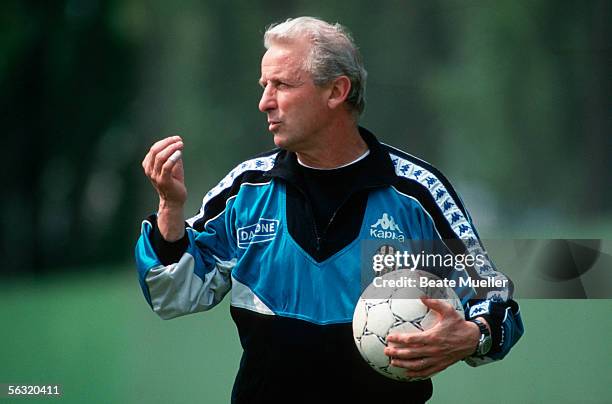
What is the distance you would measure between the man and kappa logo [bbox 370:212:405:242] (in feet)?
0.04

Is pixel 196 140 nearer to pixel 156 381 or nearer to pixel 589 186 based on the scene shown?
pixel 156 381

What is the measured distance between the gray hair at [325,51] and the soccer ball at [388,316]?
2.46ft

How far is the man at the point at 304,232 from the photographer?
11.3ft

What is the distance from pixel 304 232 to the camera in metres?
3.50

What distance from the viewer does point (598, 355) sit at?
5.11 metres

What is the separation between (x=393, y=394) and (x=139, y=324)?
221 cm

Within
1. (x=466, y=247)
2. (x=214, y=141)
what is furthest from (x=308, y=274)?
(x=214, y=141)

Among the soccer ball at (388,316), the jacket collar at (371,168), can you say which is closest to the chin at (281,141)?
the jacket collar at (371,168)

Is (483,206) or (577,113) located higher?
(577,113)

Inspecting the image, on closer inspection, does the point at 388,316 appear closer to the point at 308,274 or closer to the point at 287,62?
the point at 308,274

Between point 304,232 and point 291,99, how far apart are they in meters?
0.46

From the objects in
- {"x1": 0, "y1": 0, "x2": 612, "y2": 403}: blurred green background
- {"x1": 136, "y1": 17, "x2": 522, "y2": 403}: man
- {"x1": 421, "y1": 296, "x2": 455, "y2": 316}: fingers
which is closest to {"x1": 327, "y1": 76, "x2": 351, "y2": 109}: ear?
{"x1": 136, "y1": 17, "x2": 522, "y2": 403}: man

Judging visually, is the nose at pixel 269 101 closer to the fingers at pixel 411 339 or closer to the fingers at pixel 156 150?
the fingers at pixel 156 150

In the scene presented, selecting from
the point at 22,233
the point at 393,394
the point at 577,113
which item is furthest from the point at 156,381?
the point at 577,113
